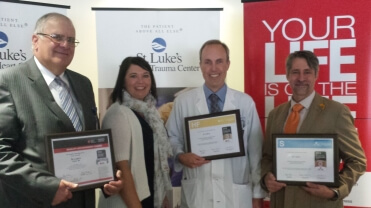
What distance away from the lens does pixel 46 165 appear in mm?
2051

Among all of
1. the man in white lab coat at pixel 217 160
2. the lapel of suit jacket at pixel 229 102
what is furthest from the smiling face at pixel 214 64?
the lapel of suit jacket at pixel 229 102

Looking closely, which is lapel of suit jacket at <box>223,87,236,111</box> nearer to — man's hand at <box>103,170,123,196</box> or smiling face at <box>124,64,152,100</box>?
smiling face at <box>124,64,152,100</box>

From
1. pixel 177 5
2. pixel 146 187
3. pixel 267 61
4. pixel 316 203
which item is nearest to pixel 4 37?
pixel 177 5

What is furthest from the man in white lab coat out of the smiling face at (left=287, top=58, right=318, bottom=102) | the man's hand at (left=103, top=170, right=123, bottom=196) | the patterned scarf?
the man's hand at (left=103, top=170, right=123, bottom=196)

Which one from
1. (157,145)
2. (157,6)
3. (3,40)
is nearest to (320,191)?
(157,145)

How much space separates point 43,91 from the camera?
6.84 ft

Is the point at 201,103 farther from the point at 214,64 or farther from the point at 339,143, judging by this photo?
the point at 339,143

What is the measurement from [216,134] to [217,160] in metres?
0.22

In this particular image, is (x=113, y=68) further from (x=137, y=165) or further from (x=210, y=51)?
(x=137, y=165)

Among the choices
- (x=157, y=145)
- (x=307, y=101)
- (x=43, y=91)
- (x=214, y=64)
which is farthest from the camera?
(x=214, y=64)

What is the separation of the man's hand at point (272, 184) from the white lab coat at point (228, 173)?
0.65 ft

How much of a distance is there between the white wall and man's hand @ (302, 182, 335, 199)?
202 centimetres

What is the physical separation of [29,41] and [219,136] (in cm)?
221

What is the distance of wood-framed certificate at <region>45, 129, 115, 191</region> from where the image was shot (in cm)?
200
